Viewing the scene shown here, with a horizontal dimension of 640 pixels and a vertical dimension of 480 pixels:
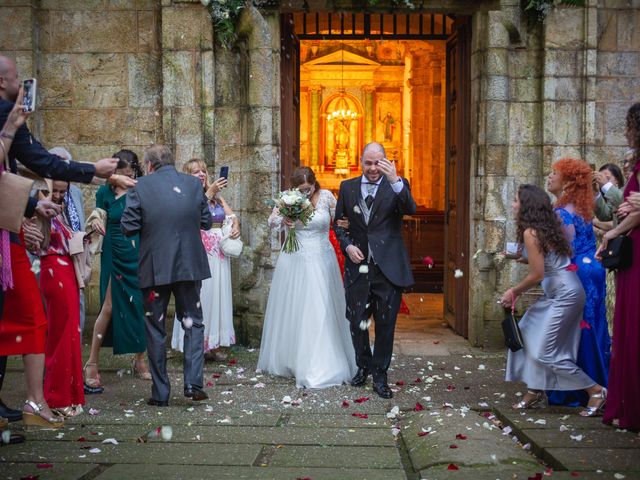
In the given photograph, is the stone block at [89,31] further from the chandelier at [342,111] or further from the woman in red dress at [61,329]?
the chandelier at [342,111]

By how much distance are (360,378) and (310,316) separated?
691 millimetres

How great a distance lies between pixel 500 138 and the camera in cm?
898

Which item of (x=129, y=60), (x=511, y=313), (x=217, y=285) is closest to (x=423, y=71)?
(x=129, y=60)

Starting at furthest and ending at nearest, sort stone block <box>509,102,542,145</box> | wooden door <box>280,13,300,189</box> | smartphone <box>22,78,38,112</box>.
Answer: wooden door <box>280,13,300,189</box>, stone block <box>509,102,542,145</box>, smartphone <box>22,78,38,112</box>

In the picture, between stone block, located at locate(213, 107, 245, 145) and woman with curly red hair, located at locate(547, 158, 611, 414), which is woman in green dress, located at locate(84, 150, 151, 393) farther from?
woman with curly red hair, located at locate(547, 158, 611, 414)

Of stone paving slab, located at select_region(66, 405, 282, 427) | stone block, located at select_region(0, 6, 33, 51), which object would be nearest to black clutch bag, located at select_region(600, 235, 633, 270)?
stone paving slab, located at select_region(66, 405, 282, 427)

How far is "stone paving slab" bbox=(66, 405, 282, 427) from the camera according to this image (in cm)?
573

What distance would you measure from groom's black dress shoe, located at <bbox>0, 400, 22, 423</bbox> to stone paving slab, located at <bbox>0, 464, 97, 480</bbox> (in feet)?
4.06

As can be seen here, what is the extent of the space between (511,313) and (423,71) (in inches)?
592

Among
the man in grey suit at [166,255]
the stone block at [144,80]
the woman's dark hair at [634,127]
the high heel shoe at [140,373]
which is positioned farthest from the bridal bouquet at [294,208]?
the woman's dark hair at [634,127]

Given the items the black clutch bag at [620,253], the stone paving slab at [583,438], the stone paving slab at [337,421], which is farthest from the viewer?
the stone paving slab at [337,421]

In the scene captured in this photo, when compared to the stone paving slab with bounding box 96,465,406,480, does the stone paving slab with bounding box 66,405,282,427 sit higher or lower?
lower

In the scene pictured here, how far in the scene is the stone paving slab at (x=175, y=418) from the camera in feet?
18.8

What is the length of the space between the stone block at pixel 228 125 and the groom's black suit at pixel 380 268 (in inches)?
94.6
